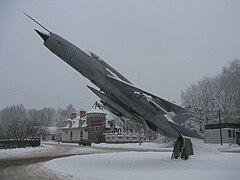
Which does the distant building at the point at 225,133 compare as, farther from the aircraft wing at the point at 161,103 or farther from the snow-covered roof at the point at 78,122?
the aircraft wing at the point at 161,103

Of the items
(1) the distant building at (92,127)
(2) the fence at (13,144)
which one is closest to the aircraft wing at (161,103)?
(2) the fence at (13,144)

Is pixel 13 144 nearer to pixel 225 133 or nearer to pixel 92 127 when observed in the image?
pixel 92 127

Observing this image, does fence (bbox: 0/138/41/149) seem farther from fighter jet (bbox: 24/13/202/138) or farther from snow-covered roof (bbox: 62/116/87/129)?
snow-covered roof (bbox: 62/116/87/129)

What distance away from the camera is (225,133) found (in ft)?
135

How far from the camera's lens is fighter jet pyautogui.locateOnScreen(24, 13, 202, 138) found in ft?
43.6

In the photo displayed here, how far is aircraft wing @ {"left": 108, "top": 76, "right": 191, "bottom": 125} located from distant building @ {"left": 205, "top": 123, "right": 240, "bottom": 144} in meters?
29.2

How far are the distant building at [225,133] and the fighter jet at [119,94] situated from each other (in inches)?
1119

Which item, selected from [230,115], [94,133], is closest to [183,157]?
[230,115]

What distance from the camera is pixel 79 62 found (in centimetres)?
1362

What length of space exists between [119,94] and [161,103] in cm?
242

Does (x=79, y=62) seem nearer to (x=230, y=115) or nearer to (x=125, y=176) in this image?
(x=125, y=176)

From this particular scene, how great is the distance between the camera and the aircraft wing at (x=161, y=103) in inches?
531

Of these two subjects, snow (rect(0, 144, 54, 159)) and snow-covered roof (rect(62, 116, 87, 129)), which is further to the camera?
snow-covered roof (rect(62, 116, 87, 129))

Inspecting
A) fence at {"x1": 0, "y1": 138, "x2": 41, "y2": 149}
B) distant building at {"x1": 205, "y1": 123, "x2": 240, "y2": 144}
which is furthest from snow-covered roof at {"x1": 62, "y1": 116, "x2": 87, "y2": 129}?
distant building at {"x1": 205, "y1": 123, "x2": 240, "y2": 144}
